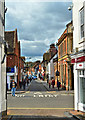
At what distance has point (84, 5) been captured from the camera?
34.7 ft

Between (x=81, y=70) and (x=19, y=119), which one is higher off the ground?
(x=81, y=70)

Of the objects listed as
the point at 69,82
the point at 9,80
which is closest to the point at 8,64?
the point at 9,80

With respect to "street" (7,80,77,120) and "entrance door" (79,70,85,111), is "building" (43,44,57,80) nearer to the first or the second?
"street" (7,80,77,120)

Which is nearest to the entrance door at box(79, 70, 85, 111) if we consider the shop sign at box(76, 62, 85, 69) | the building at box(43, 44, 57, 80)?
the shop sign at box(76, 62, 85, 69)

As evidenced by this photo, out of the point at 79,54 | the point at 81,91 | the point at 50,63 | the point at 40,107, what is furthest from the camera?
the point at 50,63

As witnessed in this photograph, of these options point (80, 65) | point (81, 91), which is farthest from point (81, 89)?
point (80, 65)

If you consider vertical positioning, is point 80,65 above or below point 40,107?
above

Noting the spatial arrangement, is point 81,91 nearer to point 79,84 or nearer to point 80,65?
point 79,84

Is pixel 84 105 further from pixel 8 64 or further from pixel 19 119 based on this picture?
pixel 8 64

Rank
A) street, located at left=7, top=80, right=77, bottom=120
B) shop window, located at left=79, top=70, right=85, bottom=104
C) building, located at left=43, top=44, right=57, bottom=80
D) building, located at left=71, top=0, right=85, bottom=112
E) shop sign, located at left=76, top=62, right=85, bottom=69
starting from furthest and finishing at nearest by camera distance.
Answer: building, located at left=43, top=44, right=57, bottom=80 → street, located at left=7, top=80, right=77, bottom=120 → shop window, located at left=79, top=70, right=85, bottom=104 → building, located at left=71, top=0, right=85, bottom=112 → shop sign, located at left=76, top=62, right=85, bottom=69

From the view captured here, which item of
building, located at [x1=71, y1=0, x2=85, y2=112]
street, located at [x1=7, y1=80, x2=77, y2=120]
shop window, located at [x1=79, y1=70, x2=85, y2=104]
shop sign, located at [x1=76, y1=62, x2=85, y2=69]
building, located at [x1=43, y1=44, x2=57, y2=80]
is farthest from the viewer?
building, located at [x1=43, y1=44, x2=57, y2=80]

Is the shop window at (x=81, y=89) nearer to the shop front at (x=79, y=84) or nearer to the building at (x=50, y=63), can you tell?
the shop front at (x=79, y=84)

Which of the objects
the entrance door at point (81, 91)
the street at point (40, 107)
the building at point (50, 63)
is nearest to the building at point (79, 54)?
the entrance door at point (81, 91)

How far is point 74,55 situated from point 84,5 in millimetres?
3001
